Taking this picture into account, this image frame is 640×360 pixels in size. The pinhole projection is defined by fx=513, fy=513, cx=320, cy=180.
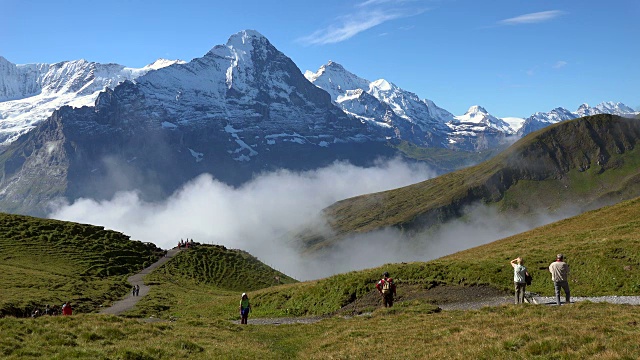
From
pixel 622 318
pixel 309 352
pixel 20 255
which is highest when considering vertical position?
pixel 20 255

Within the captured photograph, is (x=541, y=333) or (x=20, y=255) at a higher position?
(x=20, y=255)

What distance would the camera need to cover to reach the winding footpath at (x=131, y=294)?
64.2m

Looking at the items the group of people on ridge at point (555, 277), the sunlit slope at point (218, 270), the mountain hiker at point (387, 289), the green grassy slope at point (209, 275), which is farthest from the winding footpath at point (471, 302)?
the sunlit slope at point (218, 270)

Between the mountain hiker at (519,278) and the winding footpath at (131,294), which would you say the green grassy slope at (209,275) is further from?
the mountain hiker at (519,278)

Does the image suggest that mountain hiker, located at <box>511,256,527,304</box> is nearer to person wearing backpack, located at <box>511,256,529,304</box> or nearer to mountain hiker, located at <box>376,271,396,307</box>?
person wearing backpack, located at <box>511,256,529,304</box>

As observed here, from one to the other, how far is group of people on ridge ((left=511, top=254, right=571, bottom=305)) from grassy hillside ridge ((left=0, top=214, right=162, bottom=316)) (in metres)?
46.2

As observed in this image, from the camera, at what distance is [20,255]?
9050cm

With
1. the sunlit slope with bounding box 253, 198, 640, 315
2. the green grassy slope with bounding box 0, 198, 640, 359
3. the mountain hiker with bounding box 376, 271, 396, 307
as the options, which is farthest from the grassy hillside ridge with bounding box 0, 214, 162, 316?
the mountain hiker with bounding box 376, 271, 396, 307

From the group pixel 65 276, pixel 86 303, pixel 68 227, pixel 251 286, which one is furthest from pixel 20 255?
pixel 251 286

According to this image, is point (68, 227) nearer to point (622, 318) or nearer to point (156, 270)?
point (156, 270)

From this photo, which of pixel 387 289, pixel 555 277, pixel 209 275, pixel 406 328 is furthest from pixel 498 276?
pixel 209 275

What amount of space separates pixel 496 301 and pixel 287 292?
2320 centimetres

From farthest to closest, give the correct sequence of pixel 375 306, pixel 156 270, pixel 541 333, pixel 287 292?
pixel 156 270 < pixel 287 292 < pixel 375 306 < pixel 541 333

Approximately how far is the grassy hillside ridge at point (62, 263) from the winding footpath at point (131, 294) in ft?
5.68
